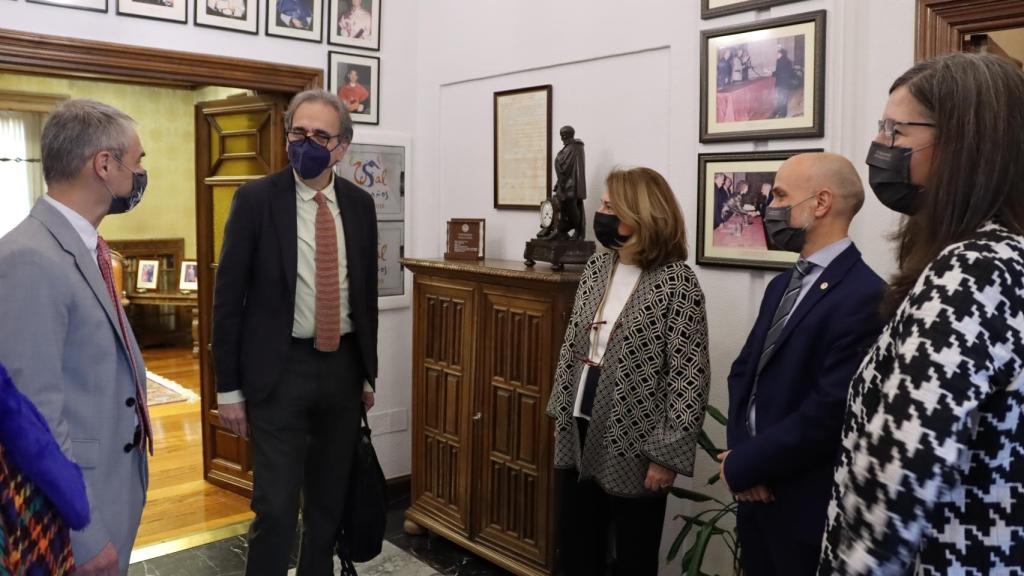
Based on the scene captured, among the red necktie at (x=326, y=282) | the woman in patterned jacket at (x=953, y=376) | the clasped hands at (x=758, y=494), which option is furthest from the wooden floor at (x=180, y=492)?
the woman in patterned jacket at (x=953, y=376)

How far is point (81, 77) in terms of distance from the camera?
367cm

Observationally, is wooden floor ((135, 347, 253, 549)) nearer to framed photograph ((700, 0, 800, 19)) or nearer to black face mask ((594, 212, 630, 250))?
black face mask ((594, 212, 630, 250))

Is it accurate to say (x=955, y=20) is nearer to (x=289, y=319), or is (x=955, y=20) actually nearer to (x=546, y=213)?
(x=546, y=213)

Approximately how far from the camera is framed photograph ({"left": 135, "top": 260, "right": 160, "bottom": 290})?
906 cm

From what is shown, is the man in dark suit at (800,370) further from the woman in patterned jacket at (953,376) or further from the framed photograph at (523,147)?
the framed photograph at (523,147)

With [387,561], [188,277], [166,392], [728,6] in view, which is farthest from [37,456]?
[188,277]

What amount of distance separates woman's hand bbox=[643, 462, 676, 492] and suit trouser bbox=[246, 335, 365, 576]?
1050 millimetres

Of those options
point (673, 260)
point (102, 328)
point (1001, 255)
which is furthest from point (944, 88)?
point (102, 328)

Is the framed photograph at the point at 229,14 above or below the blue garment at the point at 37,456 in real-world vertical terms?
above

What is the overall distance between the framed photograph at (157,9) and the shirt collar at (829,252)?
3.09 m

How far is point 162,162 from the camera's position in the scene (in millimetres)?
9273

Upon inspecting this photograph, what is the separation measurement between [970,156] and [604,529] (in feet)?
6.44

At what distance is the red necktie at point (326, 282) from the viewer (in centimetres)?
273

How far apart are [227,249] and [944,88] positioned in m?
2.15
